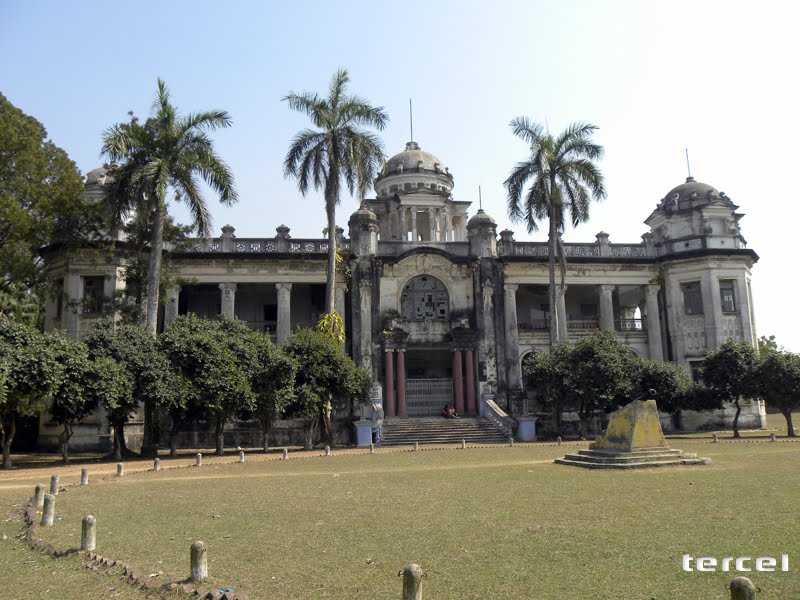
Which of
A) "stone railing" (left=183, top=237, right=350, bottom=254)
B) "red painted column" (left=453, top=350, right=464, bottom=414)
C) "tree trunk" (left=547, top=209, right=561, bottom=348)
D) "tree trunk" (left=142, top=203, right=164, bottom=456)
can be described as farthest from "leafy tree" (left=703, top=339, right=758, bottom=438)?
"tree trunk" (left=142, top=203, right=164, bottom=456)

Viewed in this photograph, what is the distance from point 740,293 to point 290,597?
35.5 meters

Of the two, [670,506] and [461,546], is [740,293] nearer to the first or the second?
[670,506]

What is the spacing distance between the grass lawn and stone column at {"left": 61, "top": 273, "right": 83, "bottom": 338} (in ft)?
59.2

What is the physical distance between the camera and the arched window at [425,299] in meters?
35.7

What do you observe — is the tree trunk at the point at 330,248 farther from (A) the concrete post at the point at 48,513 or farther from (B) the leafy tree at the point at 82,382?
(A) the concrete post at the point at 48,513

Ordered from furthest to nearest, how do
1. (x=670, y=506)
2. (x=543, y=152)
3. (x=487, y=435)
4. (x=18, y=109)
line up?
(x=543, y=152) < (x=487, y=435) < (x=18, y=109) < (x=670, y=506)

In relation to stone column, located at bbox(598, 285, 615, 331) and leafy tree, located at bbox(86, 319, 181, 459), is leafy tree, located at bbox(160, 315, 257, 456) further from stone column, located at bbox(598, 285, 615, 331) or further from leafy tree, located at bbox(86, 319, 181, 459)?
stone column, located at bbox(598, 285, 615, 331)

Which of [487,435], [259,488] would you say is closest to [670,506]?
[259,488]

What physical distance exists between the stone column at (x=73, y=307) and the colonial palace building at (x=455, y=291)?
6cm

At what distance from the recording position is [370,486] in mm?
14188

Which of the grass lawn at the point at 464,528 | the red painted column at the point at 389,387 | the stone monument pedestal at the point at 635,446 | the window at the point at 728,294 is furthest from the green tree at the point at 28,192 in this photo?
the window at the point at 728,294

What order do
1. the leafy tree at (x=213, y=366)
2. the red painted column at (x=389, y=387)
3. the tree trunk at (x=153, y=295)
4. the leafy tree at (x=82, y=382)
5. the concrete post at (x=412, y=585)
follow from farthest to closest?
the red painted column at (x=389, y=387), the tree trunk at (x=153, y=295), the leafy tree at (x=213, y=366), the leafy tree at (x=82, y=382), the concrete post at (x=412, y=585)

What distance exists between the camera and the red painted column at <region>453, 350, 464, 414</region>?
112 ft

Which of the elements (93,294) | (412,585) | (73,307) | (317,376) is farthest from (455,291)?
(412,585)
